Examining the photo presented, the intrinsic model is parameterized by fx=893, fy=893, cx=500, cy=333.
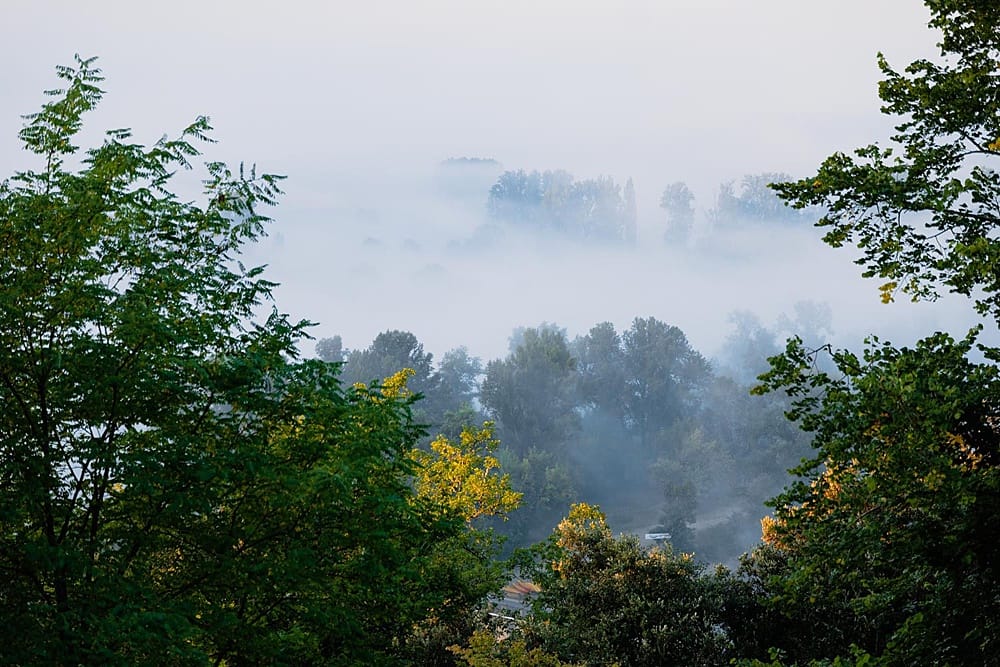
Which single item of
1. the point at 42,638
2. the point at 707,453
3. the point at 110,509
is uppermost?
the point at 707,453

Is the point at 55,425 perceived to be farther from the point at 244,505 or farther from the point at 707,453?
the point at 707,453

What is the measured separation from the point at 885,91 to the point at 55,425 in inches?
400

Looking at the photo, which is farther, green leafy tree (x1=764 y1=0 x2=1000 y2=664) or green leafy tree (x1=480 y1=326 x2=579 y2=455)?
green leafy tree (x1=480 y1=326 x2=579 y2=455)

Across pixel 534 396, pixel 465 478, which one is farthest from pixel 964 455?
pixel 534 396

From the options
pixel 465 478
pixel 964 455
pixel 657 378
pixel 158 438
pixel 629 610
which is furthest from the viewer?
pixel 657 378

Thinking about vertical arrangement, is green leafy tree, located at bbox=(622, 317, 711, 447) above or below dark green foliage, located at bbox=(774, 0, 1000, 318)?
above

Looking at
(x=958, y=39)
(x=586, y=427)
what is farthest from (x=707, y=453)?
(x=958, y=39)

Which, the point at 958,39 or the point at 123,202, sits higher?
the point at 958,39

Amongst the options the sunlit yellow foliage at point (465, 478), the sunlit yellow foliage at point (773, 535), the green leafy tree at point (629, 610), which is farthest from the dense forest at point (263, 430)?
the sunlit yellow foliage at point (465, 478)

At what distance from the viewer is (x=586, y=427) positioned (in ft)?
307

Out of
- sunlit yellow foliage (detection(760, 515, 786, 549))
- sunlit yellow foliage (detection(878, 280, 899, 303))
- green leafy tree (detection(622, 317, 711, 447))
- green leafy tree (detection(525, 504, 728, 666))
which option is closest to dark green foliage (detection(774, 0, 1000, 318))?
sunlit yellow foliage (detection(878, 280, 899, 303))

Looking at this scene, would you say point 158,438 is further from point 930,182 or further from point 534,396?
point 534,396

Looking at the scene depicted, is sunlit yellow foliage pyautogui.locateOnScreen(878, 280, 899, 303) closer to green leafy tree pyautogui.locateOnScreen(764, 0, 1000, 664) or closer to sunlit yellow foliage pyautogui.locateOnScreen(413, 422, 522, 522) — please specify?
green leafy tree pyautogui.locateOnScreen(764, 0, 1000, 664)

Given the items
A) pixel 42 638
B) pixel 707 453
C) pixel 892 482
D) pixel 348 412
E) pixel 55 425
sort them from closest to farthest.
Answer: pixel 42 638 → pixel 55 425 → pixel 892 482 → pixel 348 412 → pixel 707 453
